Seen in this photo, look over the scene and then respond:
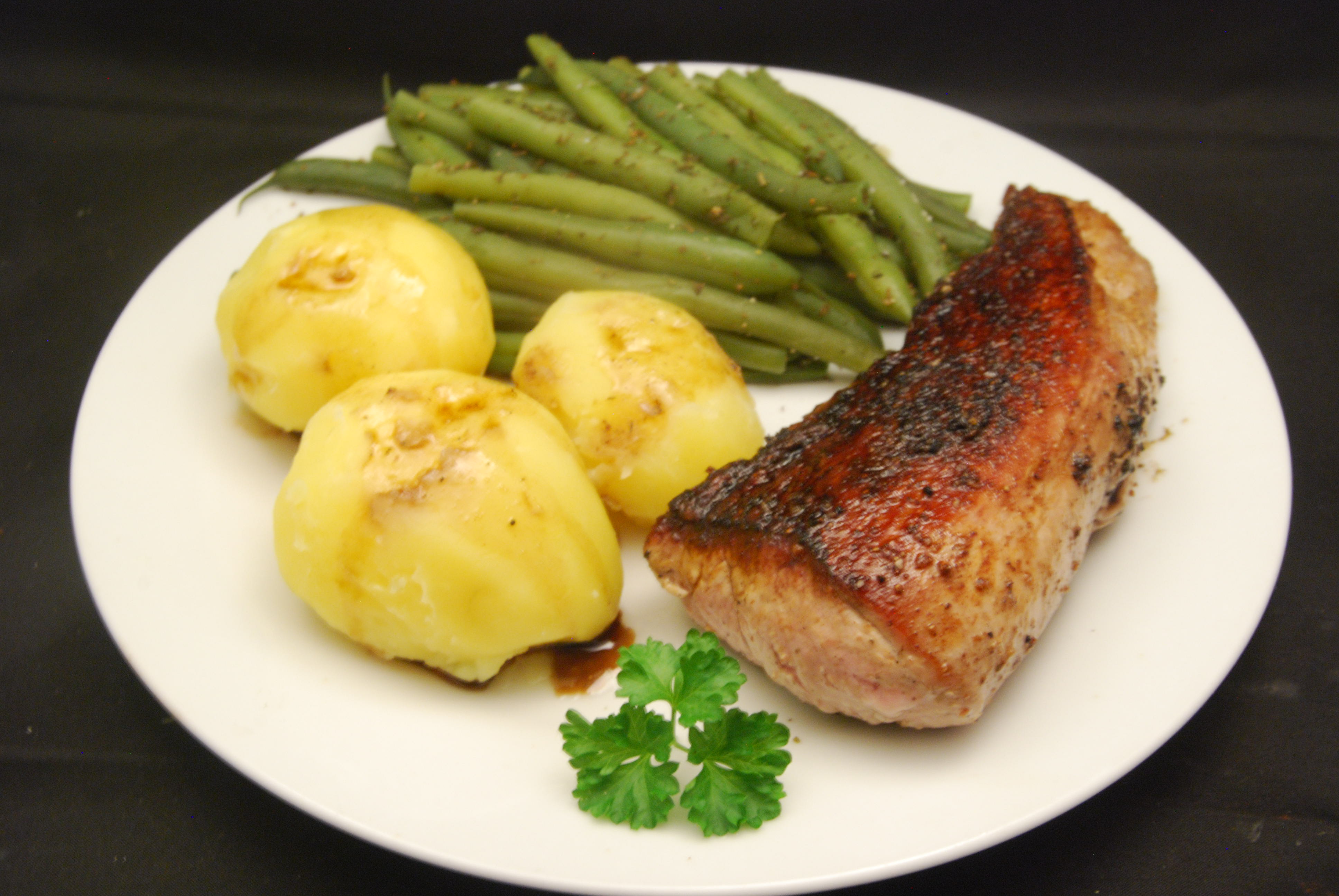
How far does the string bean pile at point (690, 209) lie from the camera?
11.2ft

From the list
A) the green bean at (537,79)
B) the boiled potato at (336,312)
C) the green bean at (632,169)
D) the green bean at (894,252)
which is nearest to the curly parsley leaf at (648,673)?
the boiled potato at (336,312)

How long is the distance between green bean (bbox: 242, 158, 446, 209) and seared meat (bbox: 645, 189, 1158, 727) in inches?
77.6

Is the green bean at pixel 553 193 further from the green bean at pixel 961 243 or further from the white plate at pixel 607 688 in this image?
the green bean at pixel 961 243

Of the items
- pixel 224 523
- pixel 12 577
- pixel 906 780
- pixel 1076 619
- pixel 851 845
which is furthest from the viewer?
pixel 12 577

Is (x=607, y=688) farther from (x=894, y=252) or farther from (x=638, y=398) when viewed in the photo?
(x=894, y=252)

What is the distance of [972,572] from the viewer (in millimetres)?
2283

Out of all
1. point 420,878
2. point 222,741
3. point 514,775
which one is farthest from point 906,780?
point 222,741

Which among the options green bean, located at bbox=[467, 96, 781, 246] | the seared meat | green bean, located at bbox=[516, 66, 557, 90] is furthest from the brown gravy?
green bean, located at bbox=[516, 66, 557, 90]

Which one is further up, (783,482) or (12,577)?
(783,482)

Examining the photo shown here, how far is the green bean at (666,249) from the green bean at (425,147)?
1.72 ft

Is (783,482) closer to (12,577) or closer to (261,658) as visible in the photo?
(261,658)

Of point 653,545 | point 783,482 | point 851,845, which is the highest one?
point 783,482

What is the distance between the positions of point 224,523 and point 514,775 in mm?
1189

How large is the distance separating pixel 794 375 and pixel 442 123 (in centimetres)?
169
